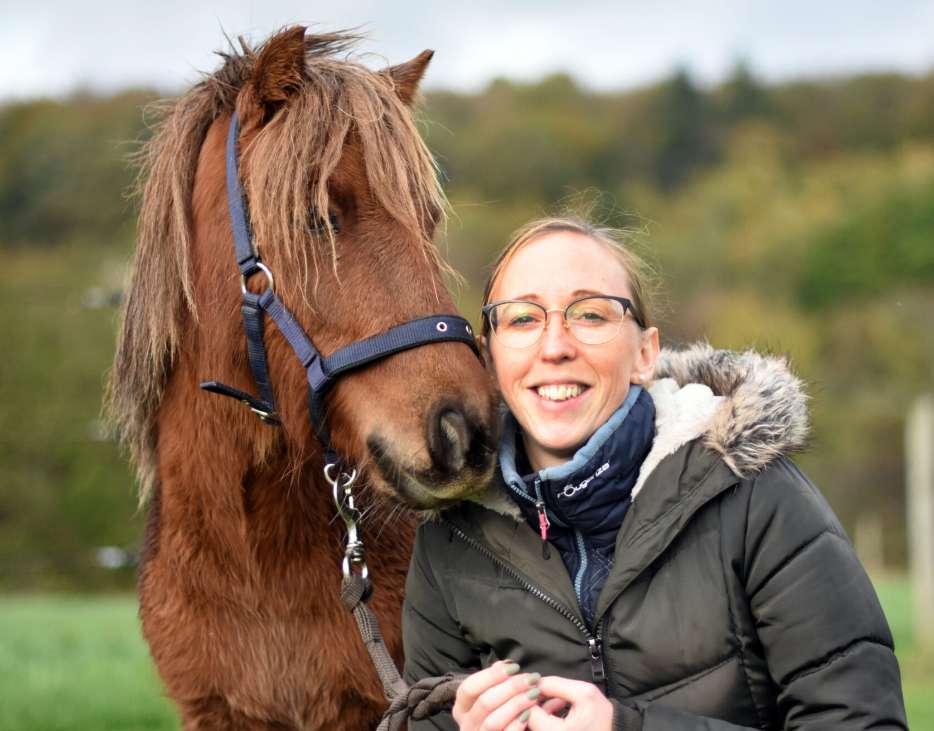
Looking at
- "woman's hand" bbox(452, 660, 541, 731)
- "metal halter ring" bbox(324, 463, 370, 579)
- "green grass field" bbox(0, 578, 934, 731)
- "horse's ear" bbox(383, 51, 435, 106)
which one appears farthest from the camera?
"green grass field" bbox(0, 578, 934, 731)

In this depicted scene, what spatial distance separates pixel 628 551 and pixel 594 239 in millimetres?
817

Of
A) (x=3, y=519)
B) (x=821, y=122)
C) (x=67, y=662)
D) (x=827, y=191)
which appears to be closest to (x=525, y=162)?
(x=827, y=191)

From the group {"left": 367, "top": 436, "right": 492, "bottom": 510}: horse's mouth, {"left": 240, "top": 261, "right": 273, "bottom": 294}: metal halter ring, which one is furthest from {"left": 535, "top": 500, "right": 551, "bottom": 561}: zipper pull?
{"left": 240, "top": 261, "right": 273, "bottom": 294}: metal halter ring

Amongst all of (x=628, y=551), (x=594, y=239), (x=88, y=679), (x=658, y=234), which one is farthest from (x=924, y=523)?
(x=658, y=234)

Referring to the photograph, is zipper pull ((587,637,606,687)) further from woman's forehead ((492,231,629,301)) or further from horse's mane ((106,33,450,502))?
horse's mane ((106,33,450,502))

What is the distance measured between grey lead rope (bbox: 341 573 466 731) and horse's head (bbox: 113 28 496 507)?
1.26 ft

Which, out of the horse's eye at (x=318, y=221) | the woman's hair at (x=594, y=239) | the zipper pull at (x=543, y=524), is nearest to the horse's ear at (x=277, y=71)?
the horse's eye at (x=318, y=221)

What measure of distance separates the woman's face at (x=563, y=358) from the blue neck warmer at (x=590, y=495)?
7cm

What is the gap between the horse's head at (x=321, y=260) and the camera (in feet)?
8.75

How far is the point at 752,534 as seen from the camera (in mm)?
2363

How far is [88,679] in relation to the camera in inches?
305

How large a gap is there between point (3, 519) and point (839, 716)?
2938cm

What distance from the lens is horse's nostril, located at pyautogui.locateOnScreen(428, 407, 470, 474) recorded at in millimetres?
2562

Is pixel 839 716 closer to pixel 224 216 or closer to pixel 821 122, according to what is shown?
pixel 224 216
